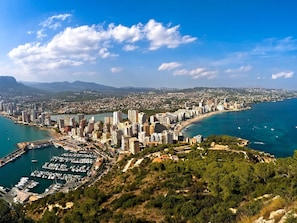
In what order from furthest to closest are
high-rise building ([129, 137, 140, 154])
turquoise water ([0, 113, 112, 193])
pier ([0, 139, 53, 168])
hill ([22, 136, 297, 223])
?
high-rise building ([129, 137, 140, 154]) < pier ([0, 139, 53, 168]) < turquoise water ([0, 113, 112, 193]) < hill ([22, 136, 297, 223])

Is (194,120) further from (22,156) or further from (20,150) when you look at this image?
(22,156)

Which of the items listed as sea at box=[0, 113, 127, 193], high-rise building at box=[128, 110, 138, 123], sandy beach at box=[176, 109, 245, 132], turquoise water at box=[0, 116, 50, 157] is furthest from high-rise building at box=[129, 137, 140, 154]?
high-rise building at box=[128, 110, 138, 123]

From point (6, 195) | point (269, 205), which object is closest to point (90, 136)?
point (6, 195)

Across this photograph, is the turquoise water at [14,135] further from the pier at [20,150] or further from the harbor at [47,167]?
the harbor at [47,167]

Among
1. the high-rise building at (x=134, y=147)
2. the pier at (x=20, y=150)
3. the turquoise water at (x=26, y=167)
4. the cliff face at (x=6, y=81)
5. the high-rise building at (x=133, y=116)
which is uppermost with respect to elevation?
the cliff face at (x=6, y=81)

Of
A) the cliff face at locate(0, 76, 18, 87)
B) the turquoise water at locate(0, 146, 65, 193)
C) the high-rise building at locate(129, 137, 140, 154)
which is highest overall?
the cliff face at locate(0, 76, 18, 87)

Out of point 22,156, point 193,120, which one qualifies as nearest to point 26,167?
point 22,156

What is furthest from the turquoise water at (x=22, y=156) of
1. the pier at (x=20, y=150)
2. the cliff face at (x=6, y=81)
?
the cliff face at (x=6, y=81)

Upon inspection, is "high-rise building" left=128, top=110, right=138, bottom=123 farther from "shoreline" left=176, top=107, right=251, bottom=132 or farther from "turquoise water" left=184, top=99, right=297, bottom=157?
"turquoise water" left=184, top=99, right=297, bottom=157
